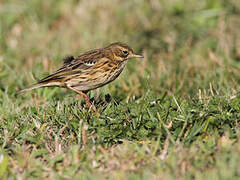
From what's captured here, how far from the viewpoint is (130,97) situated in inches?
262

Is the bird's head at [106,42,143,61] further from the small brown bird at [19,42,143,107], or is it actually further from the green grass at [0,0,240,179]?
the green grass at [0,0,240,179]

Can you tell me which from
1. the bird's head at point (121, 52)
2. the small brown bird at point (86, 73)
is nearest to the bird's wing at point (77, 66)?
the small brown bird at point (86, 73)

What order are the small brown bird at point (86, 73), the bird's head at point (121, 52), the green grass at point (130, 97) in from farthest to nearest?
the bird's head at point (121, 52) → the small brown bird at point (86, 73) → the green grass at point (130, 97)

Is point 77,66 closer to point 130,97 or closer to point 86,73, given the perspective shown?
point 86,73

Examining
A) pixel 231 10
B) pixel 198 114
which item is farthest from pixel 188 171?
pixel 231 10

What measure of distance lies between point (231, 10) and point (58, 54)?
4.00m

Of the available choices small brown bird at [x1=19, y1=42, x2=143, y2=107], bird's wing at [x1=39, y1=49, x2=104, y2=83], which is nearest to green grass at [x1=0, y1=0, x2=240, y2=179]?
small brown bird at [x1=19, y1=42, x2=143, y2=107]

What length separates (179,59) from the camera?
8.64m

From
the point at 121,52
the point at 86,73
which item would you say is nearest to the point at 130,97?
the point at 121,52

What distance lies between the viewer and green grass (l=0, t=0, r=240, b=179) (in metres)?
4.47

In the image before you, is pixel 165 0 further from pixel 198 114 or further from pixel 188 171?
pixel 188 171

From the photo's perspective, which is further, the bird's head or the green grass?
the bird's head

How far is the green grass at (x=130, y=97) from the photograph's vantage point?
4473 millimetres

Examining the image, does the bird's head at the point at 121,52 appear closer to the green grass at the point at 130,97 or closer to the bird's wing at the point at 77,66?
the bird's wing at the point at 77,66
